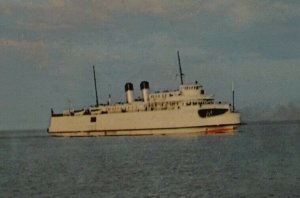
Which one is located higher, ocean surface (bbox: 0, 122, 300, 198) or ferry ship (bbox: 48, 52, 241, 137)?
ferry ship (bbox: 48, 52, 241, 137)

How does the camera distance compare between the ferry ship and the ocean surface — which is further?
the ferry ship

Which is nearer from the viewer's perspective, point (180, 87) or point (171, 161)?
point (171, 161)

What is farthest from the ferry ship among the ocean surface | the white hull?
the ocean surface

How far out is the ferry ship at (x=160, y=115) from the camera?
77.7 meters

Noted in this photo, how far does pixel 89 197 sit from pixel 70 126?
7238 cm

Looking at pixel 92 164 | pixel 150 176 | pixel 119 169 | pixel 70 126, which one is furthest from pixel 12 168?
pixel 70 126

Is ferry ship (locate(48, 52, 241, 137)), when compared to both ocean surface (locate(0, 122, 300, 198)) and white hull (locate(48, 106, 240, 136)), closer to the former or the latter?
white hull (locate(48, 106, 240, 136))

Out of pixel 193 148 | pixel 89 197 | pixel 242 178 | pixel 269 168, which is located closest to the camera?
pixel 89 197

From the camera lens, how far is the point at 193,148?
6022 centimetres

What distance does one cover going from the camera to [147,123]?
84875 millimetres

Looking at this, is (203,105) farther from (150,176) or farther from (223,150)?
(150,176)

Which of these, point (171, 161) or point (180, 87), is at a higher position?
point (180, 87)

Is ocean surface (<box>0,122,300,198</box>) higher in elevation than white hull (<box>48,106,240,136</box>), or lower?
lower

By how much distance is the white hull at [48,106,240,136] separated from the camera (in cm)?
7781
